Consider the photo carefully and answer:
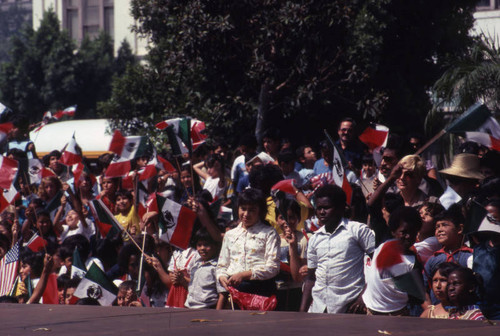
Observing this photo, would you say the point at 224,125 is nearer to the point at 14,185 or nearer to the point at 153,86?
the point at 153,86

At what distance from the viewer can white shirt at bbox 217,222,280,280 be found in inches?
276

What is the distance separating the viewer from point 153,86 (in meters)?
19.0

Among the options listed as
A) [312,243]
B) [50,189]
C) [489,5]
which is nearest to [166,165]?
[50,189]

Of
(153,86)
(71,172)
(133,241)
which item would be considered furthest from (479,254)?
(153,86)

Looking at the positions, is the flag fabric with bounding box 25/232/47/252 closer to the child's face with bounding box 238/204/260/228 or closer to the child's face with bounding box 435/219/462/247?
the child's face with bounding box 238/204/260/228

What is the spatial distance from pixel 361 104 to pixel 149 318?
1216 cm

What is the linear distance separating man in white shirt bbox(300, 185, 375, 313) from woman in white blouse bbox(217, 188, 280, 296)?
43cm

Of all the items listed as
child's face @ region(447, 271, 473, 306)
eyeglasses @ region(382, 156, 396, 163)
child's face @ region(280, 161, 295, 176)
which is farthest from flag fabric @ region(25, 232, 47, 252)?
child's face @ region(447, 271, 473, 306)

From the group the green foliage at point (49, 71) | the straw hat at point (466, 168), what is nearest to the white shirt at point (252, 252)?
the straw hat at point (466, 168)

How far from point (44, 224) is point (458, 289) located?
597 cm

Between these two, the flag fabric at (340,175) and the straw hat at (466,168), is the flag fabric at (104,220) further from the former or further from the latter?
the straw hat at (466,168)

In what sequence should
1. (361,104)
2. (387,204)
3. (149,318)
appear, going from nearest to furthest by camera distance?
(149,318) < (387,204) < (361,104)

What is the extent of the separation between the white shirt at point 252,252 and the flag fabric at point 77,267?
1861 mm

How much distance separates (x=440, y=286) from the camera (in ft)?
19.2
